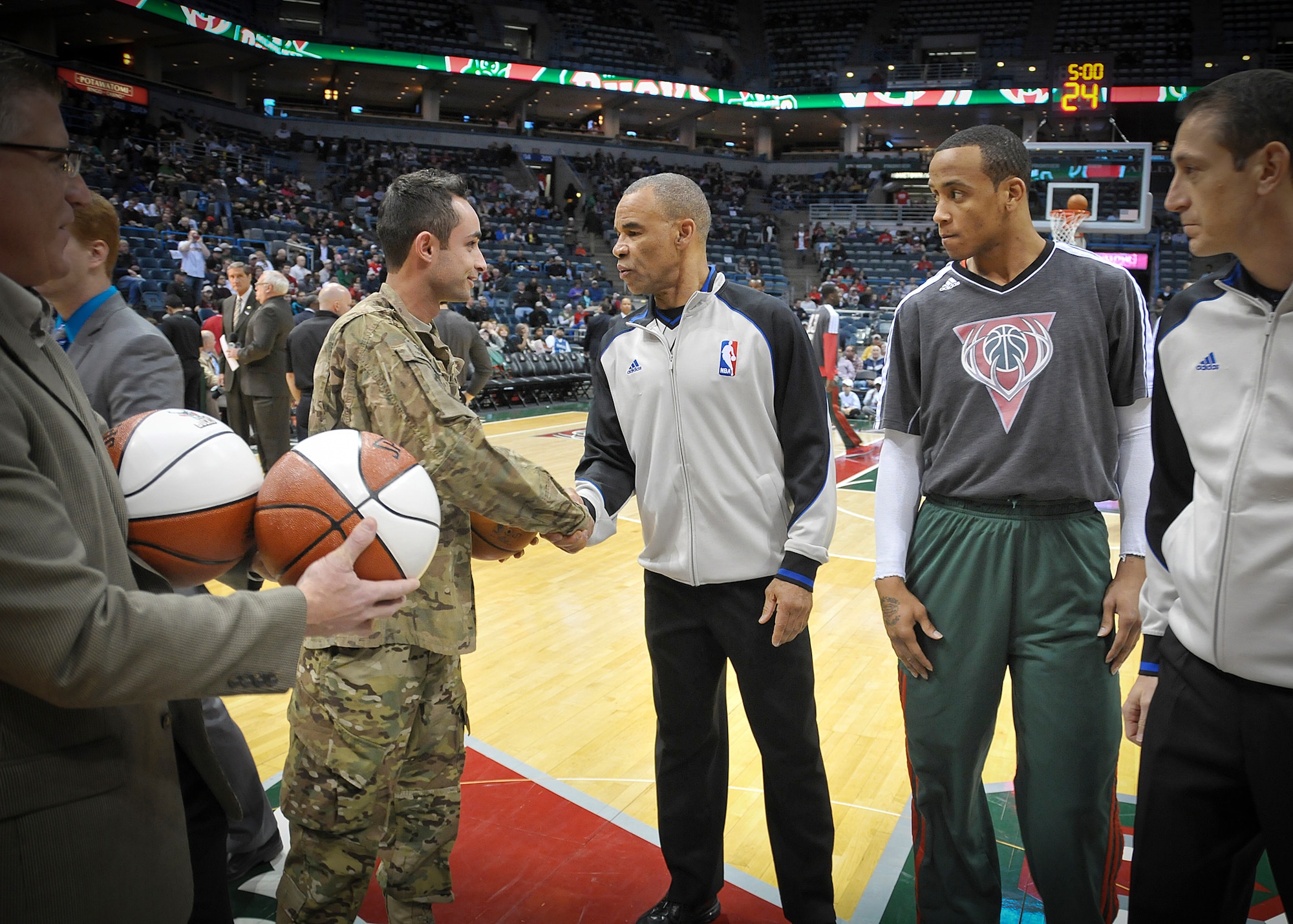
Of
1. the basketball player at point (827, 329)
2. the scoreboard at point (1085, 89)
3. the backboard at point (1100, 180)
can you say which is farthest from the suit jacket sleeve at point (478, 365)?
the scoreboard at point (1085, 89)

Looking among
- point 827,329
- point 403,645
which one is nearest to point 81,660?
point 403,645

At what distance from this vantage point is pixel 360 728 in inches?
78.4

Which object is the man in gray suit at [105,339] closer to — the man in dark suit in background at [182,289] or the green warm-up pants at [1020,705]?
the green warm-up pants at [1020,705]

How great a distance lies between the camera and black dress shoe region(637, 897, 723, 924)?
2.32 metres

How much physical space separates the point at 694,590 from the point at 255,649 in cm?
127

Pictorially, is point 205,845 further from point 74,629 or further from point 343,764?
point 74,629

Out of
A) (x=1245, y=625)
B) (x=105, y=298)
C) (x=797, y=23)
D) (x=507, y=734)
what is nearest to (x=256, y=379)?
(x=507, y=734)

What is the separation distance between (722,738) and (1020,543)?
96 centimetres

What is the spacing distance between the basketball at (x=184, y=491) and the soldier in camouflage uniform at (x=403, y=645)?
0.46 m

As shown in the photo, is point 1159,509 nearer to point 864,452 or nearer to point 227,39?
point 864,452

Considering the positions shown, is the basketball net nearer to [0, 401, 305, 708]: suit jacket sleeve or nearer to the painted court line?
the painted court line

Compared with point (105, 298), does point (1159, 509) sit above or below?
below

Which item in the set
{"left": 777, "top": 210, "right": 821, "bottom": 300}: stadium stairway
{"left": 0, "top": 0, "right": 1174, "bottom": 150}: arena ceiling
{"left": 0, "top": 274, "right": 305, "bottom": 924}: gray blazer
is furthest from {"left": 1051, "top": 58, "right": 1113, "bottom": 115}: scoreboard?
{"left": 0, "top": 274, "right": 305, "bottom": 924}: gray blazer

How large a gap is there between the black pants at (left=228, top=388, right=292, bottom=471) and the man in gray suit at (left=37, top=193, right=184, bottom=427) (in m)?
4.56
